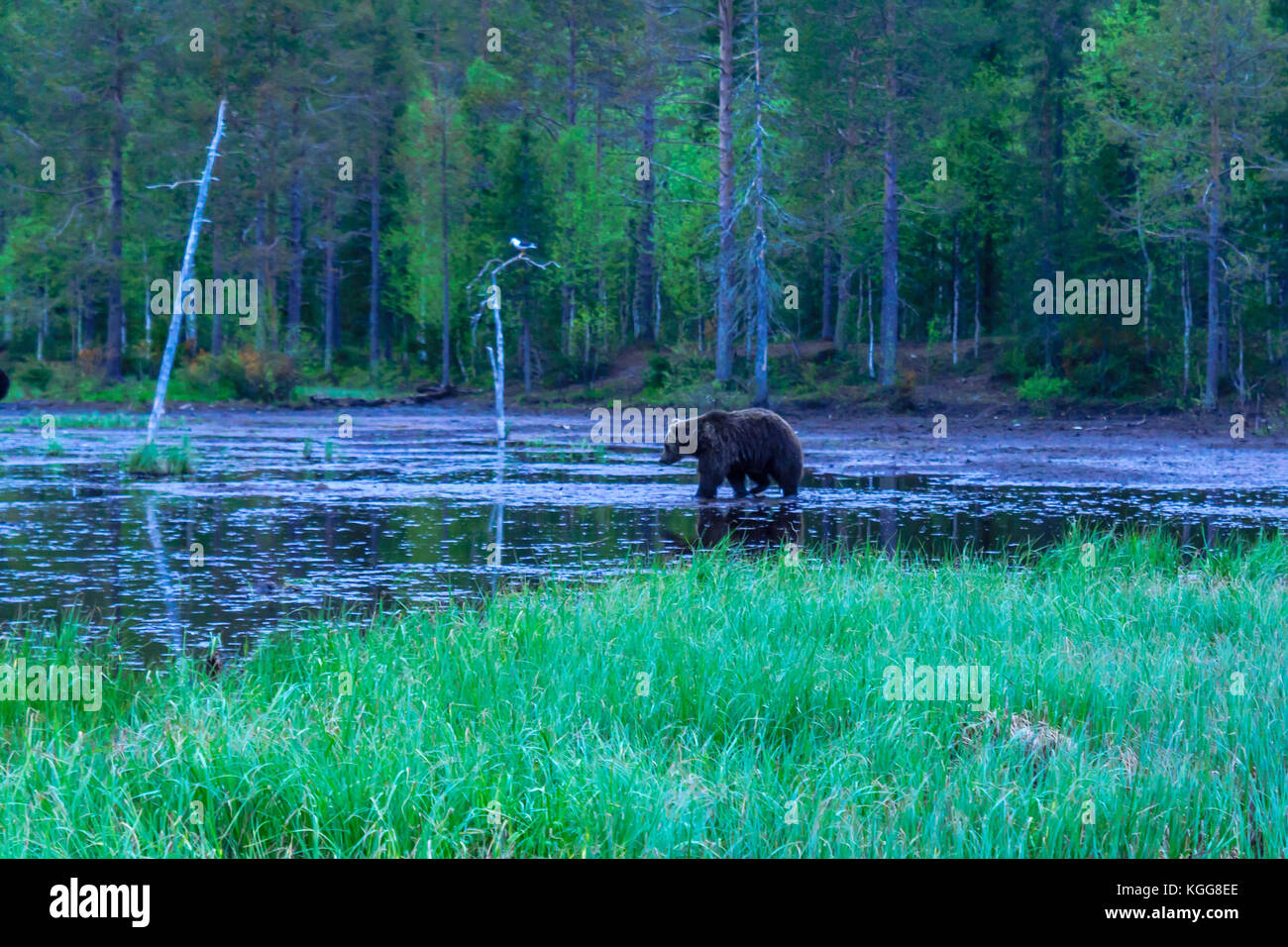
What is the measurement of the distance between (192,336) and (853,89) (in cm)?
2826

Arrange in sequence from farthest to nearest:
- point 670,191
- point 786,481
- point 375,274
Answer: point 375,274
point 670,191
point 786,481

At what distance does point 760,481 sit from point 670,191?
Result: 41.6 metres

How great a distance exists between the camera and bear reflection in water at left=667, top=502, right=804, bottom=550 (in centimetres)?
1588

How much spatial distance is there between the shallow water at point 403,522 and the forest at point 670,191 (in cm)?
1013

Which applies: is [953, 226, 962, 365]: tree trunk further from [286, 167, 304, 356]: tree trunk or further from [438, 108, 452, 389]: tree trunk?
[286, 167, 304, 356]: tree trunk

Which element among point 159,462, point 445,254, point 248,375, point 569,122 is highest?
point 569,122

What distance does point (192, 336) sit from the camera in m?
54.5

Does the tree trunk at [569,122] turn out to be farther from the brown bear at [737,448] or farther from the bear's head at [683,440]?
the brown bear at [737,448]

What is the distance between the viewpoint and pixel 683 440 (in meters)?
20.8

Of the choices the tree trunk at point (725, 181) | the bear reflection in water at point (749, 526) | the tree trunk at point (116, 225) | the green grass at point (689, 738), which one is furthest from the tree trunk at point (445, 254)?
the green grass at point (689, 738)

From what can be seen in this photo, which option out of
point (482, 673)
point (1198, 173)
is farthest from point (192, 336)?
point (482, 673)

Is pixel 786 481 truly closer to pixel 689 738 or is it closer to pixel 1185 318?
pixel 689 738

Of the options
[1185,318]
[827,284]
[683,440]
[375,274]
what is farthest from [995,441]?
[375,274]

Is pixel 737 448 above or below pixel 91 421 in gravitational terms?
above
